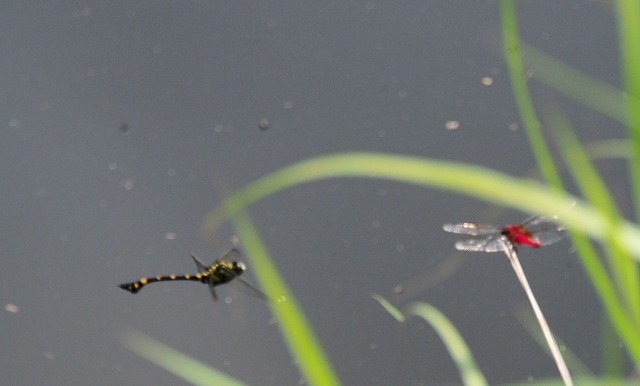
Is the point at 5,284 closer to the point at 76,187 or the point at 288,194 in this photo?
the point at 76,187

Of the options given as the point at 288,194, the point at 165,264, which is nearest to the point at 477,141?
the point at 288,194

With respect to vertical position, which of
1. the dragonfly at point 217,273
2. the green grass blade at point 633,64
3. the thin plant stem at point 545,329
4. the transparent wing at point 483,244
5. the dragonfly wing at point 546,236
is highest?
the dragonfly at point 217,273

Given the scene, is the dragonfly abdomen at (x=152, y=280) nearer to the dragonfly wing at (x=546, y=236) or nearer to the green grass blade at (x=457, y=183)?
the dragonfly wing at (x=546, y=236)

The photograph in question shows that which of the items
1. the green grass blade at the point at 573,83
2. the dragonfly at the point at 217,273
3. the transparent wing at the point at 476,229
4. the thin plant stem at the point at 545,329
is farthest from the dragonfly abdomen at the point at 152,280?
the thin plant stem at the point at 545,329

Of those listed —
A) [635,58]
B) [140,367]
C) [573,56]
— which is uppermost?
[573,56]

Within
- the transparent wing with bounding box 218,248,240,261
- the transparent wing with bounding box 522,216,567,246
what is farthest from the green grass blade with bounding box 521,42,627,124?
the transparent wing with bounding box 218,248,240,261

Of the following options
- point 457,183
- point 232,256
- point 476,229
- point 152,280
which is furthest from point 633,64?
point 152,280

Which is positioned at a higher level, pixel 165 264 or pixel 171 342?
pixel 165 264

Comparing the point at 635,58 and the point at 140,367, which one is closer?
the point at 635,58
